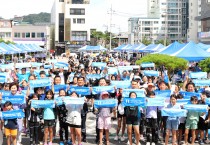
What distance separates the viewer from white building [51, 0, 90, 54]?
290ft

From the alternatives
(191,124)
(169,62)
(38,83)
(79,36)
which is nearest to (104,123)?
(191,124)

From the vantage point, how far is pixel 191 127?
10953 mm

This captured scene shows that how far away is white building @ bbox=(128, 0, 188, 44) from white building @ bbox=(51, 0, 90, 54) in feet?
181

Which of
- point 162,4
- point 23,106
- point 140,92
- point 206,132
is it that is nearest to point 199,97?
point 206,132

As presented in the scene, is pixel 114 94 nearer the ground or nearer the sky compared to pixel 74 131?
nearer the sky

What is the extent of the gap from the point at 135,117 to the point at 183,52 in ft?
49.2

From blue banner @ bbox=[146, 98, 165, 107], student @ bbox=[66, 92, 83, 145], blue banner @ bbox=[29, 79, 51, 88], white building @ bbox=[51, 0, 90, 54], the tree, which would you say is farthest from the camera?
white building @ bbox=[51, 0, 90, 54]

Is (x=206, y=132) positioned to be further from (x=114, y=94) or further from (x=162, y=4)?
(x=162, y=4)

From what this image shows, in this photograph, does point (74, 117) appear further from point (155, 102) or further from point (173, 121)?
point (173, 121)

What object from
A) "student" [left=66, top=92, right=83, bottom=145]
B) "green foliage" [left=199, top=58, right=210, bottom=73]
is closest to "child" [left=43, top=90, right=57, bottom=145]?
"student" [left=66, top=92, right=83, bottom=145]

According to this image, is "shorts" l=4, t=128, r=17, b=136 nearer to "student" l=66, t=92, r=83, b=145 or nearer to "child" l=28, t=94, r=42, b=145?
"child" l=28, t=94, r=42, b=145

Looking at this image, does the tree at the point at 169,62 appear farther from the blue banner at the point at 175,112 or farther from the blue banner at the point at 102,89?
the blue banner at the point at 175,112

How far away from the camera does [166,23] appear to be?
507 feet

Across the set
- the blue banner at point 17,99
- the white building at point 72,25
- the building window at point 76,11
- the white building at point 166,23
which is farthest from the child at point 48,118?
the white building at point 166,23
